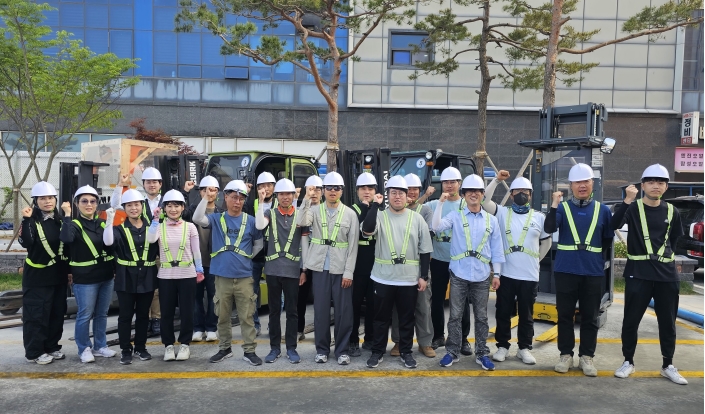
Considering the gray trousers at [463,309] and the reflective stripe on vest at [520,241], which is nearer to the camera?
the gray trousers at [463,309]

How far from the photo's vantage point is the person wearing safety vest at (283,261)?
575cm

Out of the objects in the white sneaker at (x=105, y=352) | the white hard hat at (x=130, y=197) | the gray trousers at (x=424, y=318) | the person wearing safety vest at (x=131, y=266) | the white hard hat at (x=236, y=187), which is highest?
the white hard hat at (x=236, y=187)

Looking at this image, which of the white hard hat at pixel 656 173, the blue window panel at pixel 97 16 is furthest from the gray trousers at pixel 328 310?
the blue window panel at pixel 97 16

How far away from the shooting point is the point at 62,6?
21328 millimetres

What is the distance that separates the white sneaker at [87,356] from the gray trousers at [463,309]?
384 cm

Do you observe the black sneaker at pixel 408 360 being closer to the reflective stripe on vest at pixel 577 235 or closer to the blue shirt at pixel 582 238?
the blue shirt at pixel 582 238

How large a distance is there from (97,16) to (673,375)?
75.3ft

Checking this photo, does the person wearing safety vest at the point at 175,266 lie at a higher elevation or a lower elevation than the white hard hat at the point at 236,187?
lower

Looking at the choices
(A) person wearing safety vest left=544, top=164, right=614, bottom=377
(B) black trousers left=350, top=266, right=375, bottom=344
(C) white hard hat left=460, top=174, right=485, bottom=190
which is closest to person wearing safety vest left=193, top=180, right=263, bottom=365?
(B) black trousers left=350, top=266, right=375, bottom=344

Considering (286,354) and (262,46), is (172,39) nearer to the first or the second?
(262,46)

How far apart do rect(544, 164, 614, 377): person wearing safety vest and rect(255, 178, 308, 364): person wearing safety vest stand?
2721mm

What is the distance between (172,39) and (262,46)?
39.0ft

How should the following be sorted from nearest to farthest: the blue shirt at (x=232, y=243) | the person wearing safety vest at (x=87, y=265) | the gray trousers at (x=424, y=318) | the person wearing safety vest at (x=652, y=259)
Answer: the person wearing safety vest at (x=652, y=259), the person wearing safety vest at (x=87, y=265), the blue shirt at (x=232, y=243), the gray trousers at (x=424, y=318)

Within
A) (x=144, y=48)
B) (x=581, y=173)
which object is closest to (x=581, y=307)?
(x=581, y=173)
